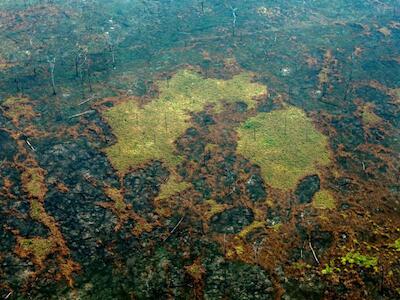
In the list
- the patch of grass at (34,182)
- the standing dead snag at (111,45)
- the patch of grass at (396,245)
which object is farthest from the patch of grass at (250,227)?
the standing dead snag at (111,45)

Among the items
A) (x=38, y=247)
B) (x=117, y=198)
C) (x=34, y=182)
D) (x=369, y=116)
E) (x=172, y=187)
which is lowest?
(x=369, y=116)

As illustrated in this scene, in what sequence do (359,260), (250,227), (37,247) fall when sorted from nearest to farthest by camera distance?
(359,260), (37,247), (250,227)

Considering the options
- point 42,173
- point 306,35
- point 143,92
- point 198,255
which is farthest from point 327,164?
point 306,35

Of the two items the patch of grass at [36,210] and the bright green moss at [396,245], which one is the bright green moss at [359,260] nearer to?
the bright green moss at [396,245]

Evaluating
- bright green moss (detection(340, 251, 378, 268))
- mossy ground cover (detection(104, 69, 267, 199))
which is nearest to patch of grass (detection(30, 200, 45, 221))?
mossy ground cover (detection(104, 69, 267, 199))

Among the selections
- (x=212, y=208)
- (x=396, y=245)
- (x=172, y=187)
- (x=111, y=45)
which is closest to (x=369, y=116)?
(x=396, y=245)

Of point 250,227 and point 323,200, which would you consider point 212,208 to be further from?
point 323,200

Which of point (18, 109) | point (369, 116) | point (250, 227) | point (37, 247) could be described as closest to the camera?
point (37, 247)
